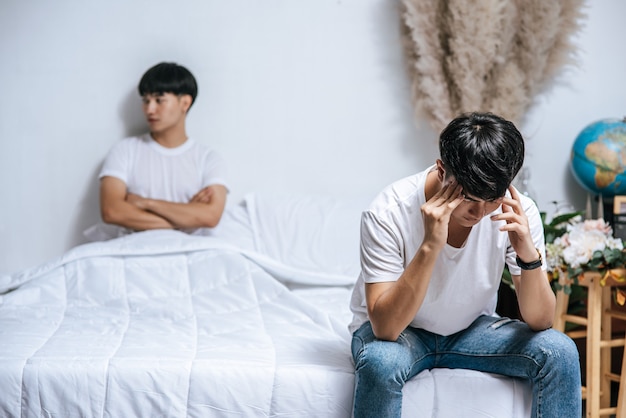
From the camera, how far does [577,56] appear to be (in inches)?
118

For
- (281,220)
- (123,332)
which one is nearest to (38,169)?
(281,220)

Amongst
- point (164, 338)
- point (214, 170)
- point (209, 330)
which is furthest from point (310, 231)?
point (164, 338)

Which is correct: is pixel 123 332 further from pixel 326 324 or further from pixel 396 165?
pixel 396 165

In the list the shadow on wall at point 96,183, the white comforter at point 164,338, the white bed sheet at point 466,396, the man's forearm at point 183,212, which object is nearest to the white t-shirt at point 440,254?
the white bed sheet at point 466,396

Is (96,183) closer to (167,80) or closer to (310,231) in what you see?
(167,80)

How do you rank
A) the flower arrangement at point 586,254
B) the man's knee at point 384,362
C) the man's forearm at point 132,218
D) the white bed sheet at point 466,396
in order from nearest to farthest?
the man's knee at point 384,362
the white bed sheet at point 466,396
the flower arrangement at point 586,254
the man's forearm at point 132,218

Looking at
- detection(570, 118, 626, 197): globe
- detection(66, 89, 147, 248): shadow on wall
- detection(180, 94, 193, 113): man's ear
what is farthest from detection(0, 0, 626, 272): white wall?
detection(570, 118, 626, 197): globe

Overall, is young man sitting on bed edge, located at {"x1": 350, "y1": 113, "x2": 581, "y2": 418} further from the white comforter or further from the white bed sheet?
the white comforter

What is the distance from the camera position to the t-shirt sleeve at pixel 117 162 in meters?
2.66

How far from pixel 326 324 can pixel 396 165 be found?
46.8 inches

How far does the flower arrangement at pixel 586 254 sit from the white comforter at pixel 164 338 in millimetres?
698

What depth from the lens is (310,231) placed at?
2668mm

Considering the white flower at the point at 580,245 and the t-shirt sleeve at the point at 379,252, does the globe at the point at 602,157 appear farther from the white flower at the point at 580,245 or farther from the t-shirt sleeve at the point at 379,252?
the t-shirt sleeve at the point at 379,252

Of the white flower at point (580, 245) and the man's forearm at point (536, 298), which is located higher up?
the man's forearm at point (536, 298)
